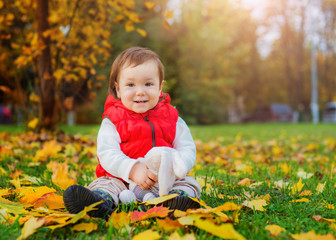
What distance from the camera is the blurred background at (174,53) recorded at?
498 cm

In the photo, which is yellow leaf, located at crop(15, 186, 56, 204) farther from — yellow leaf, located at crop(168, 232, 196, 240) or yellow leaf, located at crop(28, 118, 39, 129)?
yellow leaf, located at crop(28, 118, 39, 129)

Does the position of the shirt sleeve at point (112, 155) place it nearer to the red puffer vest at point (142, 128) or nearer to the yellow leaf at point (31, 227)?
the red puffer vest at point (142, 128)

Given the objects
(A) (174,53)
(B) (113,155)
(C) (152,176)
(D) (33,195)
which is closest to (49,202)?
(D) (33,195)

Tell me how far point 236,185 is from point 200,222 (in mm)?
1106

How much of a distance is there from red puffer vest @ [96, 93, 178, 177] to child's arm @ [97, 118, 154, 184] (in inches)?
1.6

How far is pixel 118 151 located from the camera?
1782mm

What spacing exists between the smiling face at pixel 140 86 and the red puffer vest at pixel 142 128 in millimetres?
52

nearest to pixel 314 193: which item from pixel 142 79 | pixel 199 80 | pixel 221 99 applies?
pixel 142 79

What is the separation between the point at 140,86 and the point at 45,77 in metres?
3.46

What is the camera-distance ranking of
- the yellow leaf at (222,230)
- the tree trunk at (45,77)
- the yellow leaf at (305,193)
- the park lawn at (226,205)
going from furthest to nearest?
1. the tree trunk at (45,77)
2. the yellow leaf at (305,193)
3. the park lawn at (226,205)
4. the yellow leaf at (222,230)

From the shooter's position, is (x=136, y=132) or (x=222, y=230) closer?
(x=222, y=230)

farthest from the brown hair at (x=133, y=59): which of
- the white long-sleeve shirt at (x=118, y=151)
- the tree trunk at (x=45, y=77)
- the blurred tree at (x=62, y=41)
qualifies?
the tree trunk at (x=45, y=77)

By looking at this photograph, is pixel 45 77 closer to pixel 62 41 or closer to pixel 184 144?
pixel 62 41

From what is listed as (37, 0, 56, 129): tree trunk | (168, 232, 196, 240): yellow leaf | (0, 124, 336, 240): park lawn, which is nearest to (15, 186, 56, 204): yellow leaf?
(0, 124, 336, 240): park lawn
